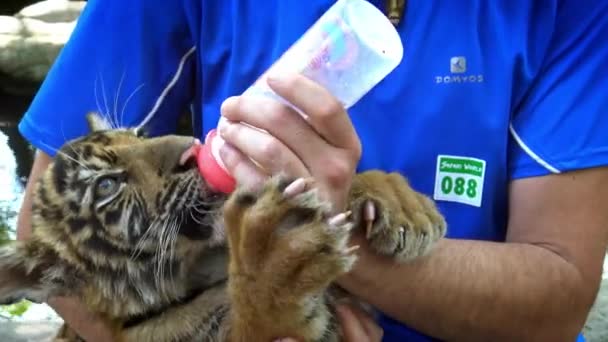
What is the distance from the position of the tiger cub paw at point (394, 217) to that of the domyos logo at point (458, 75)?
23 cm

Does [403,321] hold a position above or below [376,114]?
below

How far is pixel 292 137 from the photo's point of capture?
4.34ft

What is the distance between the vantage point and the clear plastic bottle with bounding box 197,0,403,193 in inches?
54.1

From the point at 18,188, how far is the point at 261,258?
Result: 13.6 ft

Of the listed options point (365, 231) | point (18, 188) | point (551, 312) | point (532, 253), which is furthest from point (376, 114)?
point (18, 188)

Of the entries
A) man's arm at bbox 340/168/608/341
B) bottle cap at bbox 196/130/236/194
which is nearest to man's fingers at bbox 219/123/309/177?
bottle cap at bbox 196/130/236/194

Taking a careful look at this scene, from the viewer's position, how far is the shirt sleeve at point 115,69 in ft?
6.07

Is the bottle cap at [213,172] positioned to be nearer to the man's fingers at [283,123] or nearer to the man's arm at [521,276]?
the man's fingers at [283,123]

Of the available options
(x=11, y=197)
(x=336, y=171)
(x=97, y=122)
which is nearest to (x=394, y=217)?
(x=336, y=171)

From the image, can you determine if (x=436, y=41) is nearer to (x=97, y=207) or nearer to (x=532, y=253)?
(x=532, y=253)

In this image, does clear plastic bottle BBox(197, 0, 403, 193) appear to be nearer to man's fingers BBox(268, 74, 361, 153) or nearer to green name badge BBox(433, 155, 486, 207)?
man's fingers BBox(268, 74, 361, 153)

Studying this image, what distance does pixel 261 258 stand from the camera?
1.32m

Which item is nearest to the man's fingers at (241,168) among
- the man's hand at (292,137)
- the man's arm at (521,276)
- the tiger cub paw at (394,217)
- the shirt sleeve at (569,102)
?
the man's hand at (292,137)

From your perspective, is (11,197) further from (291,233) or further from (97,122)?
(291,233)
